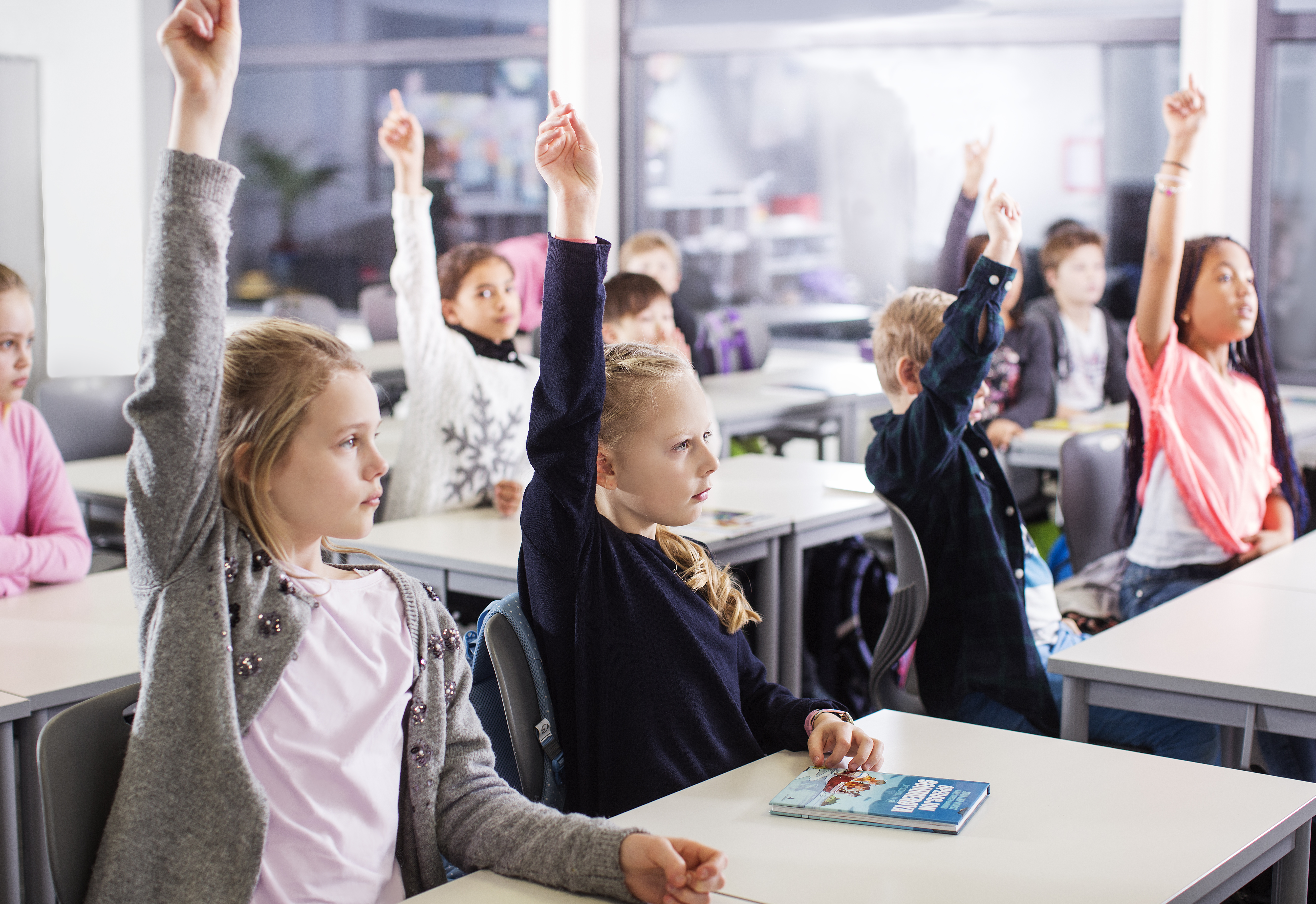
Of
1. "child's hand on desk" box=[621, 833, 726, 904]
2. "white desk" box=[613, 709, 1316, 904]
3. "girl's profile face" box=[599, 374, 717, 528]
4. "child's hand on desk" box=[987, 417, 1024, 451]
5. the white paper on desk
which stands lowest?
"white desk" box=[613, 709, 1316, 904]

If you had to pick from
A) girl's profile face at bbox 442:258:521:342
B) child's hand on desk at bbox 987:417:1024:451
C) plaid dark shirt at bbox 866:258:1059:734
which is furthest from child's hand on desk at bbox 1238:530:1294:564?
girl's profile face at bbox 442:258:521:342

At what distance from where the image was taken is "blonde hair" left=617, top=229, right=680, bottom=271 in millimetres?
5059

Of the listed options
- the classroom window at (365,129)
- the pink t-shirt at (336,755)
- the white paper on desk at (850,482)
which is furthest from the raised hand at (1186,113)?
the classroom window at (365,129)

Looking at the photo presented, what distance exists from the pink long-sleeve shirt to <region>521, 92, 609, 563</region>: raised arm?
129cm

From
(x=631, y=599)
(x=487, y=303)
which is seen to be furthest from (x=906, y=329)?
(x=487, y=303)

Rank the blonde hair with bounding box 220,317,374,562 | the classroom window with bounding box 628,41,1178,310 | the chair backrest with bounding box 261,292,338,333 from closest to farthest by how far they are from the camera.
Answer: the blonde hair with bounding box 220,317,374,562 → the classroom window with bounding box 628,41,1178,310 → the chair backrest with bounding box 261,292,338,333

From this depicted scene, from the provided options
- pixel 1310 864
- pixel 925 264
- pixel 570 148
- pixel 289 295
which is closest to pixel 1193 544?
pixel 1310 864

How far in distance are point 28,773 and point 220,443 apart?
78 centimetres

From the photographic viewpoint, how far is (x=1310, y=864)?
2193mm

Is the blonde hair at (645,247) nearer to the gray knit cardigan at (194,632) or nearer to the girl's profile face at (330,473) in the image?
the girl's profile face at (330,473)

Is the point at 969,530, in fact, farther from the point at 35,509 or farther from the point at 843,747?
the point at 35,509

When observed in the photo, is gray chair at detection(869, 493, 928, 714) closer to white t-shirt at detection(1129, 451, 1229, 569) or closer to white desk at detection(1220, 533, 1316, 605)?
white desk at detection(1220, 533, 1316, 605)

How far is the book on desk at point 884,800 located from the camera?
1288 millimetres

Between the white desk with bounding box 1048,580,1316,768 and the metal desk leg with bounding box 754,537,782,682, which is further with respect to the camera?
the metal desk leg with bounding box 754,537,782,682
